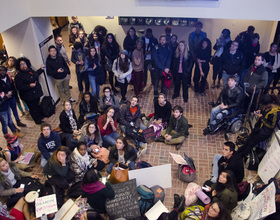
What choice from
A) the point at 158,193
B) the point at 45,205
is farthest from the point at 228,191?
the point at 45,205

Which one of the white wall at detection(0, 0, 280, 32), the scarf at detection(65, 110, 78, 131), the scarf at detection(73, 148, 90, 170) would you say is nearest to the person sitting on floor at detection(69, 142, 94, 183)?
the scarf at detection(73, 148, 90, 170)

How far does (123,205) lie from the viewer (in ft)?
15.1

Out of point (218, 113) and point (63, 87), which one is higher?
point (63, 87)

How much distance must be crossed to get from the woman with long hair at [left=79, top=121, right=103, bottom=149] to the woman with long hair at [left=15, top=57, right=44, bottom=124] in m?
1.95

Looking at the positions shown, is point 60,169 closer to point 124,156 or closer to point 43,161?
point 43,161

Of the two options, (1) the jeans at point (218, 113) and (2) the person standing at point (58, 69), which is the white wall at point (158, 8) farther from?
(1) the jeans at point (218, 113)

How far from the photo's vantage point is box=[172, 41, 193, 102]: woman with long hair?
7496mm

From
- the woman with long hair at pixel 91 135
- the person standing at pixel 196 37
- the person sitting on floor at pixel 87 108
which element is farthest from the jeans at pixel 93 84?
the person standing at pixel 196 37

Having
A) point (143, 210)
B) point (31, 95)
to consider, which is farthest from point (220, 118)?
point (31, 95)

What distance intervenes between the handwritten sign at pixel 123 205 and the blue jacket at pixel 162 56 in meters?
4.24

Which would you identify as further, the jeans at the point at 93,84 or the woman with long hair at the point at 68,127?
the jeans at the point at 93,84

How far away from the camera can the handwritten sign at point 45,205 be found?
14.1ft

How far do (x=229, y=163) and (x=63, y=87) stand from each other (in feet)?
17.0

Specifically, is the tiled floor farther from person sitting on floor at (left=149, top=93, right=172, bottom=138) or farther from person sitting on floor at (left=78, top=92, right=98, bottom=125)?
person sitting on floor at (left=78, top=92, right=98, bottom=125)
